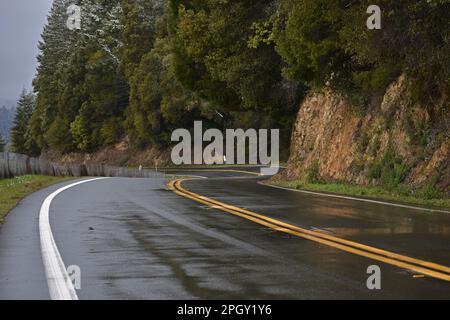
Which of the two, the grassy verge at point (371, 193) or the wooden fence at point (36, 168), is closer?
the grassy verge at point (371, 193)

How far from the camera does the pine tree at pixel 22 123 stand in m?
126

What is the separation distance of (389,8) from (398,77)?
6266 millimetres

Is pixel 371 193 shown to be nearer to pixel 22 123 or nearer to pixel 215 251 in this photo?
pixel 215 251

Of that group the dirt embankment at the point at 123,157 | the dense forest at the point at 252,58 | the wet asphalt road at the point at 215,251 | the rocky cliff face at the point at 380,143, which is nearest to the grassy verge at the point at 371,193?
the rocky cliff face at the point at 380,143

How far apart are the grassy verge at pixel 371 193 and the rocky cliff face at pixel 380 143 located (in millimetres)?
423

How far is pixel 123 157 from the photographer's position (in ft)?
279

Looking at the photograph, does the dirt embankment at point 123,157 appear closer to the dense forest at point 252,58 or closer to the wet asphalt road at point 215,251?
the dense forest at point 252,58

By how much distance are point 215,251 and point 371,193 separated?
11.6 meters

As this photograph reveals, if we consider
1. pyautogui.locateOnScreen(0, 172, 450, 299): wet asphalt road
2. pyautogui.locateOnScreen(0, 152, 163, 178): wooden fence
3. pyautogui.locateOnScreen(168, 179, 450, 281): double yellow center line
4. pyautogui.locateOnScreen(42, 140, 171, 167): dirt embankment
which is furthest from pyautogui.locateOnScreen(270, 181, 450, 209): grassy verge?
pyautogui.locateOnScreen(42, 140, 171, 167): dirt embankment

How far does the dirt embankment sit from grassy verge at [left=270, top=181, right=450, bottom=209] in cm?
5356

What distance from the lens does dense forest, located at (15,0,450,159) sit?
57.5 ft

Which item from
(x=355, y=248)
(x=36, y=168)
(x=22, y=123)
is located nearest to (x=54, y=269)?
(x=355, y=248)
